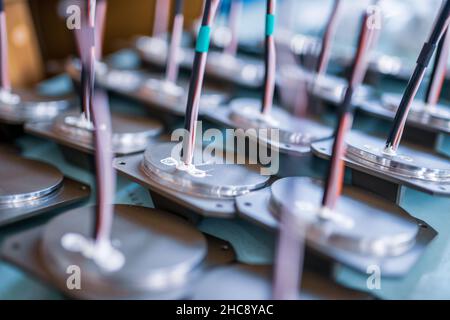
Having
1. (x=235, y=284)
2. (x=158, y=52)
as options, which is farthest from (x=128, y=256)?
(x=158, y=52)

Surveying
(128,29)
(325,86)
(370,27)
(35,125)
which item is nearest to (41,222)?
(35,125)

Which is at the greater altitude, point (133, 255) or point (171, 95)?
point (171, 95)

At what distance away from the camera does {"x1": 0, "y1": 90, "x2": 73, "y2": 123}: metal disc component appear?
3.44ft

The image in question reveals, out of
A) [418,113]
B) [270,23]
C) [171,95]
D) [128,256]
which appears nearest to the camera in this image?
[128,256]

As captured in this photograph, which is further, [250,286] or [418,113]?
[418,113]

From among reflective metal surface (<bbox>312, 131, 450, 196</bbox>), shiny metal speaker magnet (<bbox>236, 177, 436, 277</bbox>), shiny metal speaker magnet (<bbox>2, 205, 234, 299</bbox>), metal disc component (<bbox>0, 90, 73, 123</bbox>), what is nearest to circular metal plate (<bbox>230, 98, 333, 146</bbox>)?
reflective metal surface (<bbox>312, 131, 450, 196</bbox>)

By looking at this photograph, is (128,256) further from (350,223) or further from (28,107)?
(28,107)

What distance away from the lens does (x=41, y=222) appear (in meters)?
0.81

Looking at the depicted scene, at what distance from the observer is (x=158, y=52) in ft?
4.69

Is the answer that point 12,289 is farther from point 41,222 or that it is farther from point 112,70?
point 112,70

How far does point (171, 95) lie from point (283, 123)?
302mm

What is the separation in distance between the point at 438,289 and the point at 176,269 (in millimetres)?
368

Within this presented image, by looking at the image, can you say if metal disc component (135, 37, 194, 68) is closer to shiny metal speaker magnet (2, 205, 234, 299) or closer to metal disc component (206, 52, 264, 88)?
metal disc component (206, 52, 264, 88)

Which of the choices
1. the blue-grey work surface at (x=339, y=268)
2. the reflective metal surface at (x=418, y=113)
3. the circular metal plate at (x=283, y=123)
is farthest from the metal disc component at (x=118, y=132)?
the reflective metal surface at (x=418, y=113)
